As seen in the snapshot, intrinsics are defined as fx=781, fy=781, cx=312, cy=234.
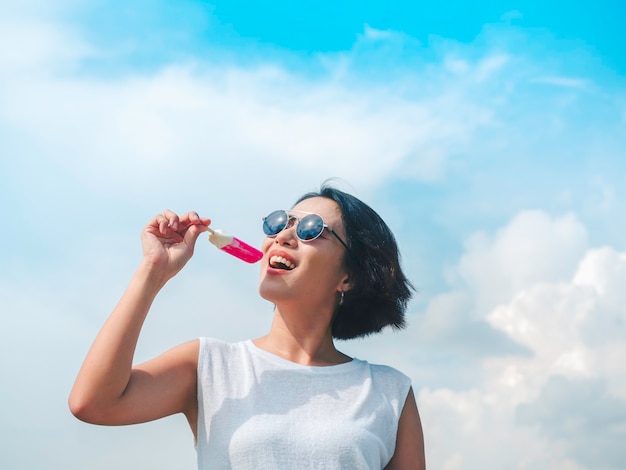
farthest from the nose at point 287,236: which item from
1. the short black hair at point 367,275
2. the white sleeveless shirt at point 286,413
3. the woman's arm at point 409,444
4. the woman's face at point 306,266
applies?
the woman's arm at point 409,444

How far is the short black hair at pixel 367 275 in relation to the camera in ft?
18.7

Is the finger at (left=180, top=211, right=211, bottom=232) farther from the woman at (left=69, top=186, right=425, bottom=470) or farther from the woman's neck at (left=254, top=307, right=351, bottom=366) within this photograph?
the woman's neck at (left=254, top=307, right=351, bottom=366)

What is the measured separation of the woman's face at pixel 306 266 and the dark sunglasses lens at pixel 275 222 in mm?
46

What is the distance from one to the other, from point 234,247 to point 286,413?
3.98 ft

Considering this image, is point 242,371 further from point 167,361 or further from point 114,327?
point 114,327

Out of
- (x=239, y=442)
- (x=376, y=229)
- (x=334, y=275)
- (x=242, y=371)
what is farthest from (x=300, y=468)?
(x=376, y=229)

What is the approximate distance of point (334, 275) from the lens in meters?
5.57

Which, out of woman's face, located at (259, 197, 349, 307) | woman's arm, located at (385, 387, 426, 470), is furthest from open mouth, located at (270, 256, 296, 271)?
woman's arm, located at (385, 387, 426, 470)

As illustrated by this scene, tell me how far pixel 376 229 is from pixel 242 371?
1530mm

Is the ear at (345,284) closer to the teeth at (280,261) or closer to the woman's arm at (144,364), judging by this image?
the teeth at (280,261)

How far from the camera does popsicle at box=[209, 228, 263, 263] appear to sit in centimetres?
528

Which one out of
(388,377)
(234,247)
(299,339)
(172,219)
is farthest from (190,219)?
(388,377)

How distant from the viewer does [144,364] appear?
4.71m

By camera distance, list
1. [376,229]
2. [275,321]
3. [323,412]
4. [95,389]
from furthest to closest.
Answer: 1. [376,229]
2. [275,321]
3. [323,412]
4. [95,389]
